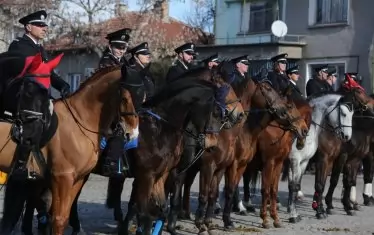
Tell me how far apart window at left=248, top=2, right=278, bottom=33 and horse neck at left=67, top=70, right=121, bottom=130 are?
22.2 metres

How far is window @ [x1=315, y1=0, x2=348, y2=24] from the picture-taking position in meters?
27.3

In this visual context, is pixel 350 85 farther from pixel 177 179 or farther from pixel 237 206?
pixel 177 179

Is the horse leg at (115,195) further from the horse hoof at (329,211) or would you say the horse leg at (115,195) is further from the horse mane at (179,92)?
the horse hoof at (329,211)

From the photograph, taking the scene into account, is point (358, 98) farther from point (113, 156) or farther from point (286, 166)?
point (113, 156)

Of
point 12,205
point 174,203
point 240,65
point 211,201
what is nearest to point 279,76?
point 240,65

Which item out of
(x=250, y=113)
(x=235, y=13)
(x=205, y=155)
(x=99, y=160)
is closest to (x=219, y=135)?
(x=205, y=155)

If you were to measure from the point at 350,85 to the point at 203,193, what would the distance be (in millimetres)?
5026

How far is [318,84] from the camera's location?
15875mm

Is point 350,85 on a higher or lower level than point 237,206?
higher

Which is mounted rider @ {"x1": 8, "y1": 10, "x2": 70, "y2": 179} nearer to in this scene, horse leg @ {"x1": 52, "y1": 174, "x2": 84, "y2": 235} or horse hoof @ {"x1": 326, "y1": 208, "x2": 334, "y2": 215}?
horse leg @ {"x1": 52, "y1": 174, "x2": 84, "y2": 235}

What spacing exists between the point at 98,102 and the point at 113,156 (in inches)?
36.4

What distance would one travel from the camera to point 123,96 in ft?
26.9

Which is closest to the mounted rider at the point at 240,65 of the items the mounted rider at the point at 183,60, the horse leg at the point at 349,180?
the mounted rider at the point at 183,60

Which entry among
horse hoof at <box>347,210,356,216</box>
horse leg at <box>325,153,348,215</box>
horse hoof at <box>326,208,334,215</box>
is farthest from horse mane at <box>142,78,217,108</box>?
horse hoof at <box>347,210,356,216</box>
